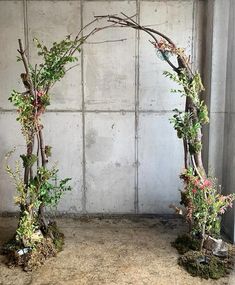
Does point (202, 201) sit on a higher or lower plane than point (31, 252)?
higher

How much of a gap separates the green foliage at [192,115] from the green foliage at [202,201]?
0.30 meters

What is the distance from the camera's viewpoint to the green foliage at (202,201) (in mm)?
3170

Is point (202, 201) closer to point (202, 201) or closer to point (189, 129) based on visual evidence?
point (202, 201)

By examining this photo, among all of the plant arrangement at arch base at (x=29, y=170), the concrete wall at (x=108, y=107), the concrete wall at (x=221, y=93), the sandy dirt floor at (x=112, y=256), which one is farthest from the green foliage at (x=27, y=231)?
the concrete wall at (x=221, y=93)

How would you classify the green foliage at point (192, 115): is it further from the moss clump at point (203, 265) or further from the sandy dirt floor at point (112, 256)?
the sandy dirt floor at point (112, 256)

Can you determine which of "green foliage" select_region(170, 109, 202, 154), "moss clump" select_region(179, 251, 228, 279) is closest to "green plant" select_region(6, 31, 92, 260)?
"green foliage" select_region(170, 109, 202, 154)

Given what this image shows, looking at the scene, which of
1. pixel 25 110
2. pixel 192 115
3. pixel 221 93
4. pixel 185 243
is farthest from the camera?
pixel 221 93

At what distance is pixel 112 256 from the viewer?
3371mm

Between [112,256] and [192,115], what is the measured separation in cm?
162

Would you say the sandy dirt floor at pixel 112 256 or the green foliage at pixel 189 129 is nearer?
the sandy dirt floor at pixel 112 256

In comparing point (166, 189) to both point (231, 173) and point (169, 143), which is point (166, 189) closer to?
point (169, 143)

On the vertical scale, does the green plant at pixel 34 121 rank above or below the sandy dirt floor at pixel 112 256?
above

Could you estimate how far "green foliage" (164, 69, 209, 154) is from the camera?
10.4 feet

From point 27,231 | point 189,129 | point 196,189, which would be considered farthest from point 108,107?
point 27,231
